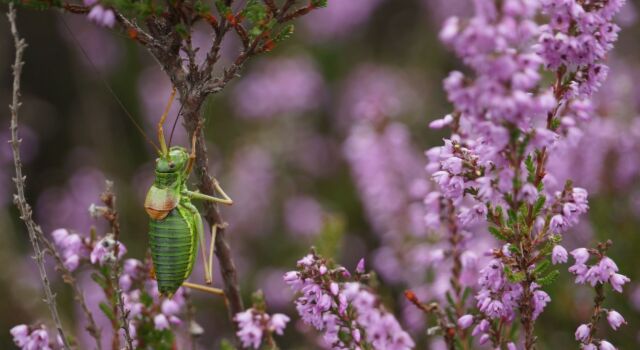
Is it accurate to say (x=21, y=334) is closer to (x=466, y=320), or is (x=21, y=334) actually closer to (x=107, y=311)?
(x=107, y=311)

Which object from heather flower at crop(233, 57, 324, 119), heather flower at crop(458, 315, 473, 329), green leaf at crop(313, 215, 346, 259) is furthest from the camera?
heather flower at crop(233, 57, 324, 119)

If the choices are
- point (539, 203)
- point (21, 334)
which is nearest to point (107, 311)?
point (21, 334)

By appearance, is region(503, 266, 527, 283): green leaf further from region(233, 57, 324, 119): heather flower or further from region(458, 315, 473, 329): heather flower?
region(233, 57, 324, 119): heather flower

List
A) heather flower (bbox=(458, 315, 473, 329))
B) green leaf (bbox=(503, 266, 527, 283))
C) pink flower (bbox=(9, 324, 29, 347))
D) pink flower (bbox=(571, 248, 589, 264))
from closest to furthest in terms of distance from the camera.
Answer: green leaf (bbox=(503, 266, 527, 283)), pink flower (bbox=(571, 248, 589, 264)), heather flower (bbox=(458, 315, 473, 329)), pink flower (bbox=(9, 324, 29, 347))

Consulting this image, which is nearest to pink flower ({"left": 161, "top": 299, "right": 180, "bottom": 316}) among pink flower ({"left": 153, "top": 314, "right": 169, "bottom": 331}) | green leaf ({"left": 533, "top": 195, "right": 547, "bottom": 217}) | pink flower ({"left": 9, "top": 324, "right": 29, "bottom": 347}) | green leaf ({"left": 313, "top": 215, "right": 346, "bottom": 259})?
pink flower ({"left": 153, "top": 314, "right": 169, "bottom": 331})

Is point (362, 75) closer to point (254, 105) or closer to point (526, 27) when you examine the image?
point (254, 105)

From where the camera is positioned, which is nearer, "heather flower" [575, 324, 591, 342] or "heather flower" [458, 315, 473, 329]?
"heather flower" [575, 324, 591, 342]

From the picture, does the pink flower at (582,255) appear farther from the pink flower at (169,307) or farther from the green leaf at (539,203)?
the pink flower at (169,307)

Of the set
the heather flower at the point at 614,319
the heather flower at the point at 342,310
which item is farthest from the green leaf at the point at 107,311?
the heather flower at the point at 614,319
